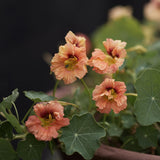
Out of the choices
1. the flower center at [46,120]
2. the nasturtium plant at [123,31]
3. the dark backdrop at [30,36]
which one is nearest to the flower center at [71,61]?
the flower center at [46,120]

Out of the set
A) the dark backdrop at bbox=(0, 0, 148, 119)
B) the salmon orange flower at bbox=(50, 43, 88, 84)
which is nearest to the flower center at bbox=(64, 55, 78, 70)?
the salmon orange flower at bbox=(50, 43, 88, 84)

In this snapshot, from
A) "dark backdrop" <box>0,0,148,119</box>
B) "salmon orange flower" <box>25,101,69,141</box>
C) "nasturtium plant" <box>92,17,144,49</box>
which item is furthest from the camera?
"dark backdrop" <box>0,0,148,119</box>

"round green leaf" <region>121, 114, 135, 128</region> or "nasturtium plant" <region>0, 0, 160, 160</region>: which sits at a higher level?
"nasturtium plant" <region>0, 0, 160, 160</region>

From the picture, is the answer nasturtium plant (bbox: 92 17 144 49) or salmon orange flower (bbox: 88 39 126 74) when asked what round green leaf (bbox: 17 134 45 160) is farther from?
nasturtium plant (bbox: 92 17 144 49)

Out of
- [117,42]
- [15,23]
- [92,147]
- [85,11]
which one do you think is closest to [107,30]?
[117,42]

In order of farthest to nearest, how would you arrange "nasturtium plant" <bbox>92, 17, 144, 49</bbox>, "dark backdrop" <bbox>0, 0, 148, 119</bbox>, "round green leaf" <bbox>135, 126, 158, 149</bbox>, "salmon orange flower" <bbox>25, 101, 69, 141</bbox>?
"dark backdrop" <bbox>0, 0, 148, 119</bbox> < "nasturtium plant" <bbox>92, 17, 144, 49</bbox> < "round green leaf" <bbox>135, 126, 158, 149</bbox> < "salmon orange flower" <bbox>25, 101, 69, 141</bbox>

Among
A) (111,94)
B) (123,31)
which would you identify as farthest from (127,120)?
(123,31)

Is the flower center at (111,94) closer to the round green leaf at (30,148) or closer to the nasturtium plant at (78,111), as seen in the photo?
the nasturtium plant at (78,111)
